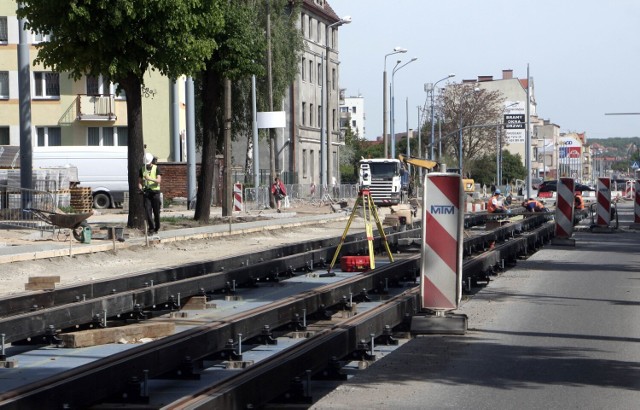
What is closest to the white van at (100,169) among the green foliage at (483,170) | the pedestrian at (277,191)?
the pedestrian at (277,191)

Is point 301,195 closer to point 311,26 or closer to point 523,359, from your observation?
point 311,26

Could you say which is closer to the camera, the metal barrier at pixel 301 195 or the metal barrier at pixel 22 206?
the metal barrier at pixel 22 206

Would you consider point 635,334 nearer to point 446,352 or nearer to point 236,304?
point 446,352

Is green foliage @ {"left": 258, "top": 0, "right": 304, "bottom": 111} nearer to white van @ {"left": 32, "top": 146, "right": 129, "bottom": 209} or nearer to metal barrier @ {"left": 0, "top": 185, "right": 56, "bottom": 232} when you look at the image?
white van @ {"left": 32, "top": 146, "right": 129, "bottom": 209}

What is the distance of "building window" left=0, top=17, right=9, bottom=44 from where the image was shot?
60406 mm

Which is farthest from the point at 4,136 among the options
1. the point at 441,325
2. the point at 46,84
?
the point at 441,325

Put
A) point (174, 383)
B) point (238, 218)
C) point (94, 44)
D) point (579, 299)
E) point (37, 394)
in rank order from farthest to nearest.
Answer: point (238, 218)
point (94, 44)
point (579, 299)
point (174, 383)
point (37, 394)

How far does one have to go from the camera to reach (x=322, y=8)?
90562 mm

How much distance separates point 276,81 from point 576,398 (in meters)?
62.8

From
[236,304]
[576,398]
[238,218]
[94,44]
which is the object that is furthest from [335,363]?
[238,218]

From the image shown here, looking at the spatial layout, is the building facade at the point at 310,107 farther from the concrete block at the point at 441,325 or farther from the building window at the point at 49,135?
the concrete block at the point at 441,325

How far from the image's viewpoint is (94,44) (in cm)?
2808

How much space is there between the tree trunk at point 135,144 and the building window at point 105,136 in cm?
3287

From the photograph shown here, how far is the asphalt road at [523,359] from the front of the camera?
27.1 feet
